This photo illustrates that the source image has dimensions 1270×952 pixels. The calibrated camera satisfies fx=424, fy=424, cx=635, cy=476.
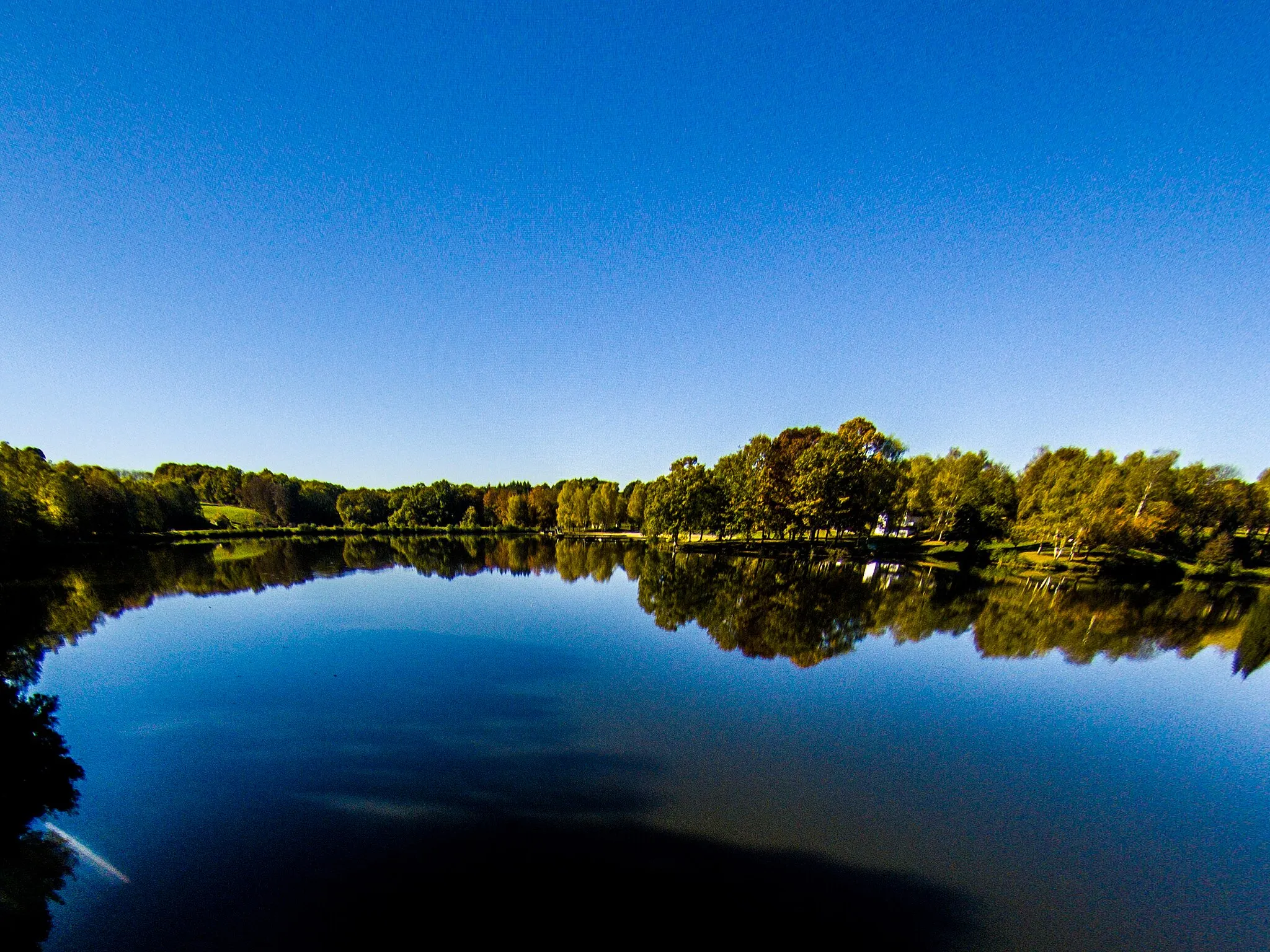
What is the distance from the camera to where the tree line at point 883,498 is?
51906 millimetres

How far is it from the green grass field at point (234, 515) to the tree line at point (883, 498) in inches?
503

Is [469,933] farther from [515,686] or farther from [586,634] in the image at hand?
[586,634]

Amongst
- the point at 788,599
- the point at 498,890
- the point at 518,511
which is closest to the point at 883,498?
the point at 788,599

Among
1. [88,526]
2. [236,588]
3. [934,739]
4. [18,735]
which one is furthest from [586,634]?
[88,526]

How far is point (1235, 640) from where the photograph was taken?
2612cm

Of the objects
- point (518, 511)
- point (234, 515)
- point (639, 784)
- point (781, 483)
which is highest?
point (781, 483)

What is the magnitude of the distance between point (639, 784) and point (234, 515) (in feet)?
437

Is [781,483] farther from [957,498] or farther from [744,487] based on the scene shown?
[957,498]

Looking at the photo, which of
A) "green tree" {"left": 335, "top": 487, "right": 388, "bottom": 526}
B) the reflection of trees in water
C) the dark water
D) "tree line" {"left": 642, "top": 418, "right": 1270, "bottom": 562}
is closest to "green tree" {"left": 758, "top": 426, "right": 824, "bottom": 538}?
"tree line" {"left": 642, "top": 418, "right": 1270, "bottom": 562}

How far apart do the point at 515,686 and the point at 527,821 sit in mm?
7204

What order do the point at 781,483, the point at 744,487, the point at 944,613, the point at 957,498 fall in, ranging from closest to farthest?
the point at 944,613 < the point at 781,483 < the point at 744,487 < the point at 957,498

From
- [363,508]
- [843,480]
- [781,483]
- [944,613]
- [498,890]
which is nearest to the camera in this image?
[498,890]

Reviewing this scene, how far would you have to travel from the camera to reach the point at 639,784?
A: 403 inches

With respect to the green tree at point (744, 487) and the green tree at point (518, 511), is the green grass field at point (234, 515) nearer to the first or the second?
the green tree at point (518, 511)
